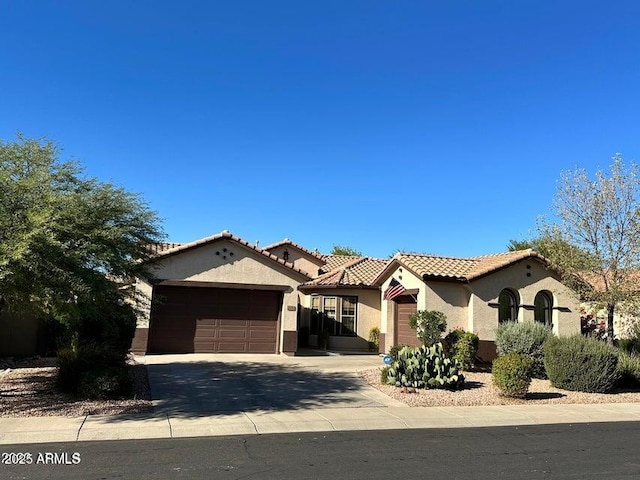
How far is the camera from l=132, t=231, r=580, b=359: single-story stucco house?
1938 centimetres

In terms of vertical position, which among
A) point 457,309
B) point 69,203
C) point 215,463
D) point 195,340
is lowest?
point 215,463

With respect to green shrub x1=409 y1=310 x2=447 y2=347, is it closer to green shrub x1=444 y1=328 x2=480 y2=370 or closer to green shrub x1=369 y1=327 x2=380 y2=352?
green shrub x1=444 y1=328 x2=480 y2=370

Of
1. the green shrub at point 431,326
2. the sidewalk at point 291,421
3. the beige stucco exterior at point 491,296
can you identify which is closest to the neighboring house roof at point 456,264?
the beige stucco exterior at point 491,296

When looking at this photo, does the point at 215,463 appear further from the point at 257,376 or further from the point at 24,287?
the point at 257,376

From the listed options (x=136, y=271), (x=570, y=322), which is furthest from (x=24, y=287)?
(x=570, y=322)

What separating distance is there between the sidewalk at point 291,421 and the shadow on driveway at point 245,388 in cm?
66

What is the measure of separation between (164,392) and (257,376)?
3388mm

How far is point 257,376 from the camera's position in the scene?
593 inches

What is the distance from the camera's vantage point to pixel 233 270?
20.9m

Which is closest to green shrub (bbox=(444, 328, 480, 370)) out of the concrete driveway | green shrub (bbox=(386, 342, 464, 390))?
green shrub (bbox=(386, 342, 464, 390))

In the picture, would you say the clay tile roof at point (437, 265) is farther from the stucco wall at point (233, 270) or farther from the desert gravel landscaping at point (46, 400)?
the desert gravel landscaping at point (46, 400)

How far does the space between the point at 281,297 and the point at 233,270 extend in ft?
7.38

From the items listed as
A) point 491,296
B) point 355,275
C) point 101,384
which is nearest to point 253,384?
point 101,384

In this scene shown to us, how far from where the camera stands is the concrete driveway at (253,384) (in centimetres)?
1127
